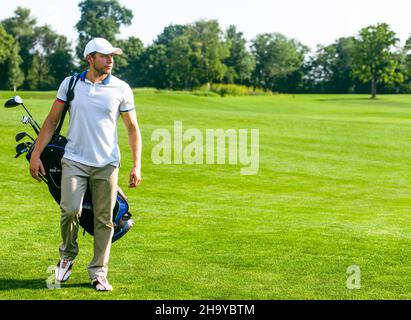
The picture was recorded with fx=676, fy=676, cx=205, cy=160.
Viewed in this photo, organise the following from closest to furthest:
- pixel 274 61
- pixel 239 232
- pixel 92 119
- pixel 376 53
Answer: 1. pixel 92 119
2. pixel 239 232
3. pixel 376 53
4. pixel 274 61

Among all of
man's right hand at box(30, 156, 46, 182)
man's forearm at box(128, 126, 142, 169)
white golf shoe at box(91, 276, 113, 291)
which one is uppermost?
man's forearm at box(128, 126, 142, 169)

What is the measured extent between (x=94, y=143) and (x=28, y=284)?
5.20 ft

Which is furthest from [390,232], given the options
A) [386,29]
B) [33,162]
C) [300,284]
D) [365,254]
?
[386,29]

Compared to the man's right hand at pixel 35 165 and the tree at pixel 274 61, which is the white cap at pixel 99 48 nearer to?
the man's right hand at pixel 35 165

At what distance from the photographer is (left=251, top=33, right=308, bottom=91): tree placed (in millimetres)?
129125

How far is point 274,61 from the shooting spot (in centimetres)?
13725

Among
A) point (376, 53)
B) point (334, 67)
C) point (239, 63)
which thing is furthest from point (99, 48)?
point (334, 67)

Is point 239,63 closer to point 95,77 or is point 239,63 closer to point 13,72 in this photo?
point 13,72

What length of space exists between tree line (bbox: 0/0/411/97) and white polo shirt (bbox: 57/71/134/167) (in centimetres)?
8870

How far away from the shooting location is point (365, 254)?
8500 millimetres

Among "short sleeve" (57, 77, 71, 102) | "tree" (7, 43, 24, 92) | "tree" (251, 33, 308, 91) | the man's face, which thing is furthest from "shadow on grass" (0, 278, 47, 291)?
"tree" (251, 33, 308, 91)

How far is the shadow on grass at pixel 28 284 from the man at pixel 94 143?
14 centimetres

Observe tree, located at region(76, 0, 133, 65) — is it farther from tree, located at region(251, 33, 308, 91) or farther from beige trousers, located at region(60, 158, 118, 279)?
beige trousers, located at region(60, 158, 118, 279)

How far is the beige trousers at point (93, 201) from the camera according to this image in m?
6.52
